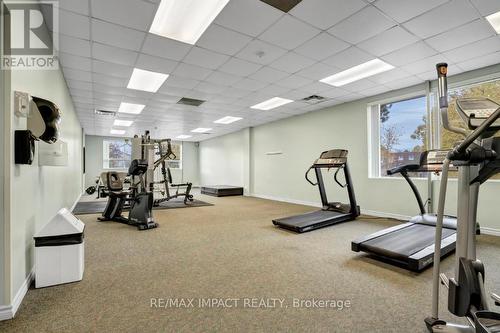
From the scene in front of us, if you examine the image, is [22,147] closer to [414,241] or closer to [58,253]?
[58,253]

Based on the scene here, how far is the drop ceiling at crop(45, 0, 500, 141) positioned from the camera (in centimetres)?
266

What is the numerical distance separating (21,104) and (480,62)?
5951 mm

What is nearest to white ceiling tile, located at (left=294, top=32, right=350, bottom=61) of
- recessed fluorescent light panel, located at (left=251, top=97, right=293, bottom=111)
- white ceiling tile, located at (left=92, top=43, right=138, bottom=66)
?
recessed fluorescent light panel, located at (left=251, top=97, right=293, bottom=111)

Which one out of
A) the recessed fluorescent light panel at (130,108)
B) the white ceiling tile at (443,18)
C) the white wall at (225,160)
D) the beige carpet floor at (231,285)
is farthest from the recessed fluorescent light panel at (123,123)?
the white ceiling tile at (443,18)

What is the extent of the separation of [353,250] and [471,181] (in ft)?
6.03

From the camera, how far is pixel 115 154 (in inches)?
483

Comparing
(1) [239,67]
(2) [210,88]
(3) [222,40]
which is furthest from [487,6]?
(2) [210,88]

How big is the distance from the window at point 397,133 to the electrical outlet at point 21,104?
5.99 m

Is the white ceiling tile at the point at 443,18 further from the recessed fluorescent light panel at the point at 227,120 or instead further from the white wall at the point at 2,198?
the recessed fluorescent light panel at the point at 227,120

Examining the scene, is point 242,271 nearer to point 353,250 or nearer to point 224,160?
point 353,250

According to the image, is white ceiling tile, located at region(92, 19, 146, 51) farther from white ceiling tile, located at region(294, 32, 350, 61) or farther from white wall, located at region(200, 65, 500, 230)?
white wall, located at region(200, 65, 500, 230)

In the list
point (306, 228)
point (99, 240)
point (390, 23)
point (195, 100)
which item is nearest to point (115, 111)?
point (195, 100)

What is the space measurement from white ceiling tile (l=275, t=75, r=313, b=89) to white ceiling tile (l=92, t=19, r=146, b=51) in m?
2.57

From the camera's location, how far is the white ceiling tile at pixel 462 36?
293 cm
